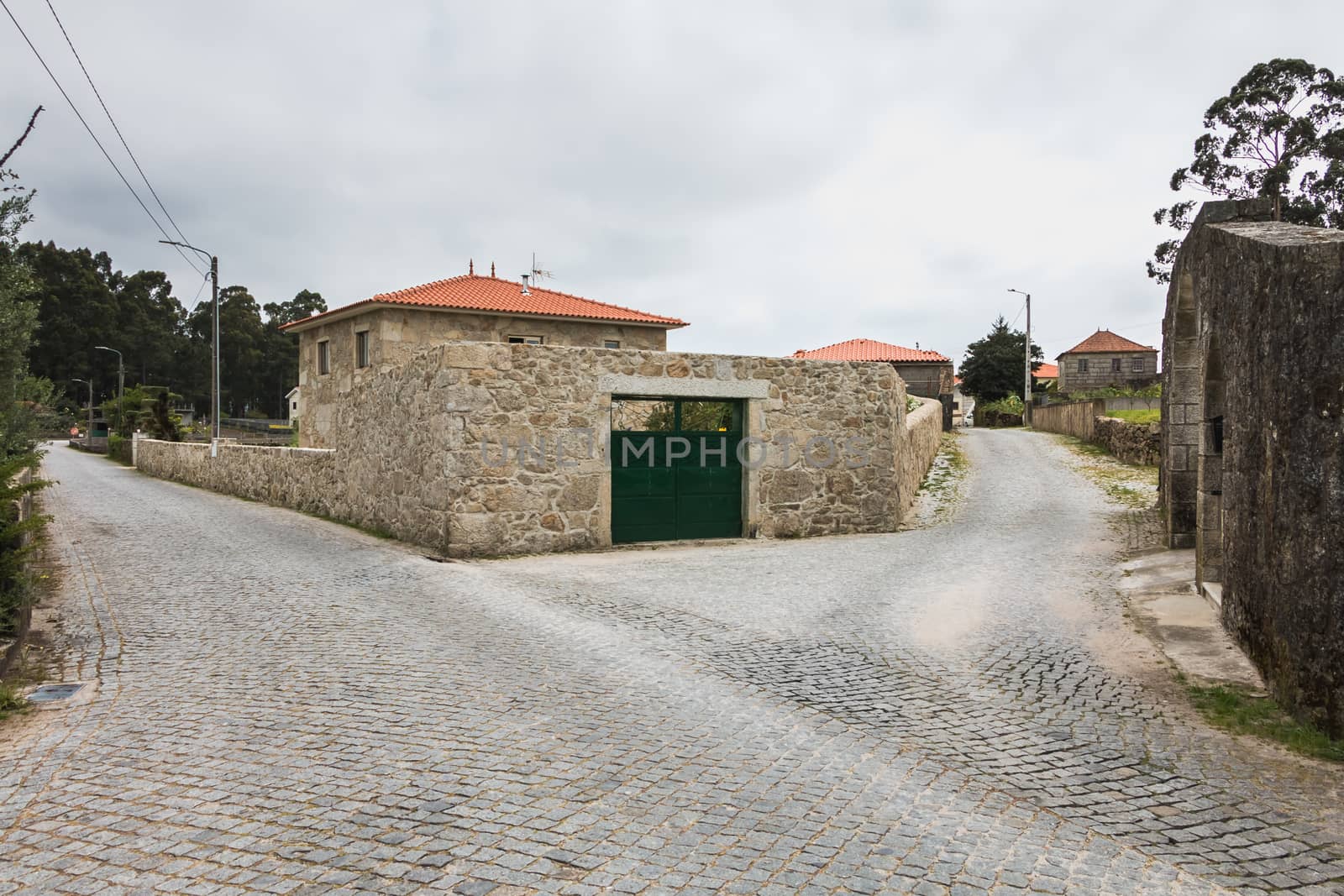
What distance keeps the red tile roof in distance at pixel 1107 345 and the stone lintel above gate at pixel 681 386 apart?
2261 inches

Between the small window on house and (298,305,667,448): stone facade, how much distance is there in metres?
0.10

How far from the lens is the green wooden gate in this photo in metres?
12.5

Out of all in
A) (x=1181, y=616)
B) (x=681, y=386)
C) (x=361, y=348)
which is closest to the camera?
(x=1181, y=616)

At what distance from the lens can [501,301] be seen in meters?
24.8

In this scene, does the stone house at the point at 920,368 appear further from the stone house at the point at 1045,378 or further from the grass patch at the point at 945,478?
the stone house at the point at 1045,378

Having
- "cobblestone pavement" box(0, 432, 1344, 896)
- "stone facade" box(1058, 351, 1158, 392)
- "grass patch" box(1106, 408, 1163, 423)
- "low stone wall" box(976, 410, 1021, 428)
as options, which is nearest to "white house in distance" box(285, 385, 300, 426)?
"low stone wall" box(976, 410, 1021, 428)

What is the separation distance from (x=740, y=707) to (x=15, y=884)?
133 inches

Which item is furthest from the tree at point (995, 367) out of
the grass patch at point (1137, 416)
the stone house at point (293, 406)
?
the stone house at point (293, 406)

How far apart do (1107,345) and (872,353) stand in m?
31.5

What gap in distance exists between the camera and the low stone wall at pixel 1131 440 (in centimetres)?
2069

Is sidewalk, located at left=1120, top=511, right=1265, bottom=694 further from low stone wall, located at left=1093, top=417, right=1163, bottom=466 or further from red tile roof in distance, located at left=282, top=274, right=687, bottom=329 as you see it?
red tile roof in distance, located at left=282, top=274, right=687, bottom=329

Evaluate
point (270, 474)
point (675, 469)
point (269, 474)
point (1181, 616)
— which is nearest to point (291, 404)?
point (269, 474)

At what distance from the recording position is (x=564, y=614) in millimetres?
7832

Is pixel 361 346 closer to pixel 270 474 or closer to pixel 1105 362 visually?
pixel 270 474
